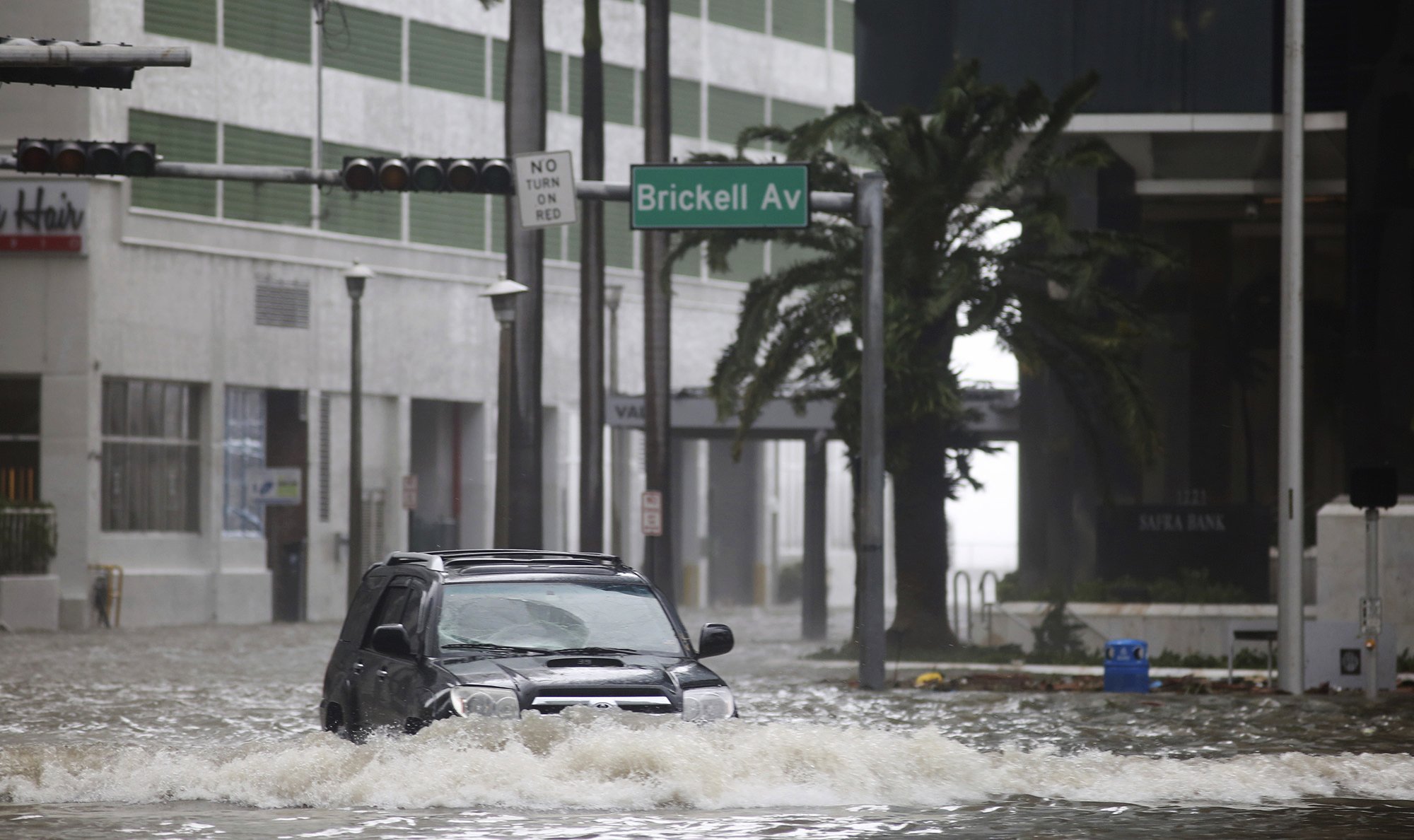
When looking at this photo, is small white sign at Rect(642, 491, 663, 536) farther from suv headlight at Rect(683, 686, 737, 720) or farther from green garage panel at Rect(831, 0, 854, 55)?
green garage panel at Rect(831, 0, 854, 55)

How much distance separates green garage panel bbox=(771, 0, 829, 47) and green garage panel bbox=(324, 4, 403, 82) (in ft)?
44.9

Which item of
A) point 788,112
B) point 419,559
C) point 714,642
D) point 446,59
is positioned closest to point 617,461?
point 446,59

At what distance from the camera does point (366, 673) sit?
46.4ft

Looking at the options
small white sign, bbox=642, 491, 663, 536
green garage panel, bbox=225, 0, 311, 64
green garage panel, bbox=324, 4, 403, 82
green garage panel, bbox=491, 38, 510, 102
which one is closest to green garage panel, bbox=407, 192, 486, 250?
green garage panel, bbox=491, 38, 510, 102

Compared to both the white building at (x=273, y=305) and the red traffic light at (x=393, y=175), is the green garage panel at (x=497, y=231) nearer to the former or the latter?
the white building at (x=273, y=305)

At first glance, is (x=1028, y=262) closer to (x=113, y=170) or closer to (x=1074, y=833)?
(x=113, y=170)

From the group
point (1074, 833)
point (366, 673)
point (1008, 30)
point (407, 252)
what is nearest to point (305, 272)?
point (407, 252)

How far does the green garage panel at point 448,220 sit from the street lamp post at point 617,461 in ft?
11.1

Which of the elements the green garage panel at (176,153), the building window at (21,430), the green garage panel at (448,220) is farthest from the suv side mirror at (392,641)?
the green garage panel at (448,220)

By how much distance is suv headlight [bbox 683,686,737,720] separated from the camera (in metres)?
12.7

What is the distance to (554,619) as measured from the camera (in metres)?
13.6

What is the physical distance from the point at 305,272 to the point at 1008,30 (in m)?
20.3

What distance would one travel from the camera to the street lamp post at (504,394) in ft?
101

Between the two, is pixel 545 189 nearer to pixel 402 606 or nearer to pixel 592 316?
pixel 402 606
